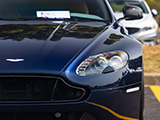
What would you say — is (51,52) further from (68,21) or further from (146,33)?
(146,33)

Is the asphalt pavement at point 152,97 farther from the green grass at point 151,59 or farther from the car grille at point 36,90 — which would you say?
the car grille at point 36,90

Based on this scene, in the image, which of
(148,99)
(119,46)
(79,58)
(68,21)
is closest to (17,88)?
(79,58)

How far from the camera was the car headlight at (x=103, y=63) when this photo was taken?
3.31 metres

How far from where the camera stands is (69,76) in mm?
3215

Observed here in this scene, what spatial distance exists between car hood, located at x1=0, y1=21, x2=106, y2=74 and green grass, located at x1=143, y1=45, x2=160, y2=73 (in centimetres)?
394

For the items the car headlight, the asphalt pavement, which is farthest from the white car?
the car headlight

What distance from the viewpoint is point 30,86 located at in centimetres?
322

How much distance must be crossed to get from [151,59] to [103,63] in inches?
245

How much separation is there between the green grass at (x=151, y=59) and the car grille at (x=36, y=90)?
4.77m

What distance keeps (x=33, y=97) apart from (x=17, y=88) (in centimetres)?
13

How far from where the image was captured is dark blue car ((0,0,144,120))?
3.20 metres

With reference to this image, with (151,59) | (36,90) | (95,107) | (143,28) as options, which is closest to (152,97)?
(95,107)

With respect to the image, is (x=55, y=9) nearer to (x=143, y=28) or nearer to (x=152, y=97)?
(x=152, y=97)

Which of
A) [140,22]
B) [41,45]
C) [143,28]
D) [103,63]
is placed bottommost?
[103,63]
